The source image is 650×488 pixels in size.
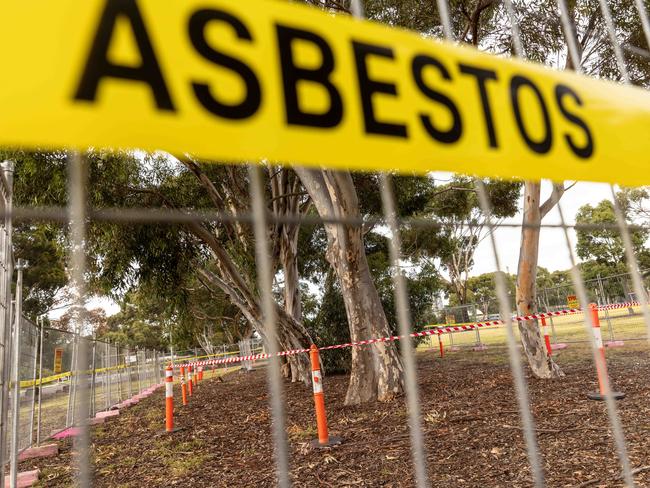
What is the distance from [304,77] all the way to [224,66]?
0.15 meters

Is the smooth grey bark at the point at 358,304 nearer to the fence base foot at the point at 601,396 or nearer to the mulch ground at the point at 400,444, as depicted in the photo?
the mulch ground at the point at 400,444

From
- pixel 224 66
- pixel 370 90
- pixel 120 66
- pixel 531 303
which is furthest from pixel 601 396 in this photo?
pixel 120 66

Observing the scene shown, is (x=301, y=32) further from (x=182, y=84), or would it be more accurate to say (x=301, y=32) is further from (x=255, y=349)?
(x=255, y=349)

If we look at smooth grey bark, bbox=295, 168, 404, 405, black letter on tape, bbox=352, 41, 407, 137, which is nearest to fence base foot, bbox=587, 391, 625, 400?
smooth grey bark, bbox=295, 168, 404, 405

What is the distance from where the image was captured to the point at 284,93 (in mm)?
871

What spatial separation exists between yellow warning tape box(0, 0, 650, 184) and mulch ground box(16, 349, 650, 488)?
279 centimetres

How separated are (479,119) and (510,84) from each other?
15 centimetres

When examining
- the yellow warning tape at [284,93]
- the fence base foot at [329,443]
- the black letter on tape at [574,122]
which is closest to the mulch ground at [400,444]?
the fence base foot at [329,443]

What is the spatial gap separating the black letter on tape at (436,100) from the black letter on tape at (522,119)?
187 millimetres

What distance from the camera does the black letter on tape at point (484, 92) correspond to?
3.63 ft

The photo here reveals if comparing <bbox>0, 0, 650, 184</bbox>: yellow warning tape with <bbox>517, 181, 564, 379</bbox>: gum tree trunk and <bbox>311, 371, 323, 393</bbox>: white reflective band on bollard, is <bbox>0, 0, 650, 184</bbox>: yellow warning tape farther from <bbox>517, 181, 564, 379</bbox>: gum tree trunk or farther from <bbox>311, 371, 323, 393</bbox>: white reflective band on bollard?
<bbox>517, 181, 564, 379</bbox>: gum tree trunk

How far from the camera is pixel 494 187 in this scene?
10.8 metres

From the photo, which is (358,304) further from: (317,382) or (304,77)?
(304,77)

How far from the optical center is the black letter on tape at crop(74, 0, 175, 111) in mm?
716
